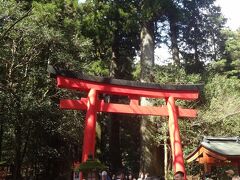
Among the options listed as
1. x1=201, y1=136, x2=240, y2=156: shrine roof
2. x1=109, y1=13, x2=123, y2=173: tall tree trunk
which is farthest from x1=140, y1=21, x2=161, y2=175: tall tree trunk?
x1=201, y1=136, x2=240, y2=156: shrine roof

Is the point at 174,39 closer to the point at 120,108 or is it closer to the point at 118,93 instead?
the point at 118,93

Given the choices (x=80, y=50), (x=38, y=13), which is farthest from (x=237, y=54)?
(x=38, y=13)

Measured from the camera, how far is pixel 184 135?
15492 millimetres

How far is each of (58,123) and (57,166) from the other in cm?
434

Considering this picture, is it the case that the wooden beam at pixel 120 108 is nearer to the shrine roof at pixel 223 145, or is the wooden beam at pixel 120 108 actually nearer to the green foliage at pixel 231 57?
the shrine roof at pixel 223 145

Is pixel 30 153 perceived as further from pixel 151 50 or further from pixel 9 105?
pixel 151 50

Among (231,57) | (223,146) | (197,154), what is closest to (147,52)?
(197,154)

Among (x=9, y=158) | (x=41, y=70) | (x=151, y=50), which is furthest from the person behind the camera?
(x=9, y=158)

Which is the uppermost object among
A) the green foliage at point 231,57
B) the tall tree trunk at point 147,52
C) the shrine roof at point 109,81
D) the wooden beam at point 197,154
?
the green foliage at point 231,57

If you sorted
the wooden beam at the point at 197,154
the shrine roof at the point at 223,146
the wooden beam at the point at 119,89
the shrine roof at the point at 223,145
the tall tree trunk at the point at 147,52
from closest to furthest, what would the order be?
the shrine roof at the point at 223,146
the shrine roof at the point at 223,145
the wooden beam at the point at 119,89
the wooden beam at the point at 197,154
the tall tree trunk at the point at 147,52

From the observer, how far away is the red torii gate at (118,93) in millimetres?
11117

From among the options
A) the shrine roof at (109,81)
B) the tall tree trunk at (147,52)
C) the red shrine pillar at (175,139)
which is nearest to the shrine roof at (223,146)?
the red shrine pillar at (175,139)

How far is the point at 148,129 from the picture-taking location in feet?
50.4

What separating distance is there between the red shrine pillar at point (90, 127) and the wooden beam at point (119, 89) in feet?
0.89
